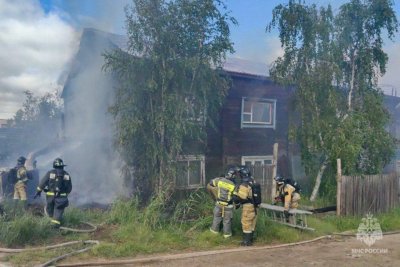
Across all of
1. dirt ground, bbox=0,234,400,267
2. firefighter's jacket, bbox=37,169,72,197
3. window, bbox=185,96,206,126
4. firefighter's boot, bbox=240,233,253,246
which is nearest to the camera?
dirt ground, bbox=0,234,400,267

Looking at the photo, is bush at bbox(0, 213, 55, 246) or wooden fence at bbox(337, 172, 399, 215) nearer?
bush at bbox(0, 213, 55, 246)

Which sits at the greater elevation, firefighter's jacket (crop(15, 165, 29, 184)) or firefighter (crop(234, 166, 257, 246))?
firefighter's jacket (crop(15, 165, 29, 184))

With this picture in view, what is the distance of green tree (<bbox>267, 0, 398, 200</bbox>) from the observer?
38.5ft

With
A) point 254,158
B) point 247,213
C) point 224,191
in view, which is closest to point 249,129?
point 254,158

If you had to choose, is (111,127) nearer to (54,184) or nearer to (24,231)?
(54,184)

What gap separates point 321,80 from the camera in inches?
471

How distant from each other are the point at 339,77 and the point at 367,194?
3.53m

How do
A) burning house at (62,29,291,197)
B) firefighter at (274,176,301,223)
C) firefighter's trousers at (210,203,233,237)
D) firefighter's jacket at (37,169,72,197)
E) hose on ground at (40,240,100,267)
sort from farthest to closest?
1. burning house at (62,29,291,197)
2. firefighter at (274,176,301,223)
3. firefighter's jacket at (37,169,72,197)
4. firefighter's trousers at (210,203,233,237)
5. hose on ground at (40,240,100,267)

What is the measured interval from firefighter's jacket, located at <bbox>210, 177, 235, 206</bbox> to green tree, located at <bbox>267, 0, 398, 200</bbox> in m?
4.26

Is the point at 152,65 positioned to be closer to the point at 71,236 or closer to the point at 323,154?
the point at 71,236

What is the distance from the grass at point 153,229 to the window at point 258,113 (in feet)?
18.0

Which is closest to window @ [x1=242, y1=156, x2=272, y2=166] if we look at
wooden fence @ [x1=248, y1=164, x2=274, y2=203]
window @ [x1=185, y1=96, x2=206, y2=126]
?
wooden fence @ [x1=248, y1=164, x2=274, y2=203]

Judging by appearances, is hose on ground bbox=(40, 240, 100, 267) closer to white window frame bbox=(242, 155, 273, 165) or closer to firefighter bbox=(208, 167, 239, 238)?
firefighter bbox=(208, 167, 239, 238)

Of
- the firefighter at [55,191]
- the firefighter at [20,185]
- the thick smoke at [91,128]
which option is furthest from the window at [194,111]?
the firefighter at [20,185]
